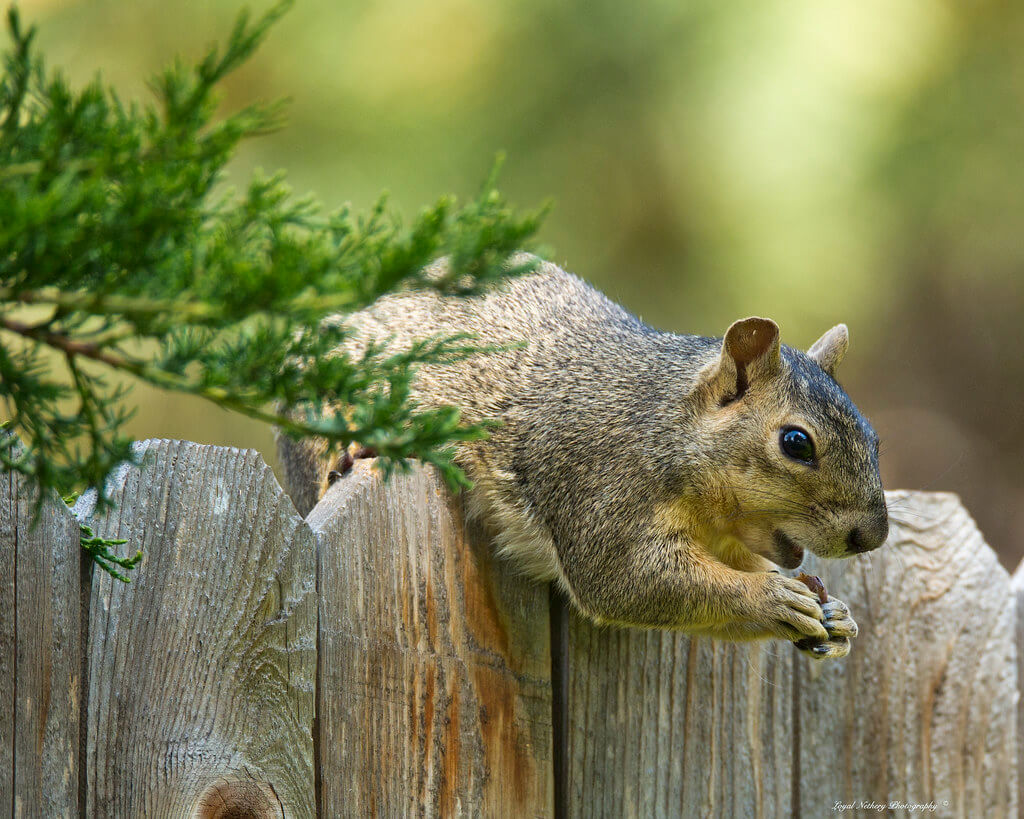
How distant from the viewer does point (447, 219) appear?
1.22m

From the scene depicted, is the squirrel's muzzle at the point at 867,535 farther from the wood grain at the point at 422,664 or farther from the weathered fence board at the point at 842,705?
the wood grain at the point at 422,664

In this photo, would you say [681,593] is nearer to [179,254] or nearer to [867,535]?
[867,535]

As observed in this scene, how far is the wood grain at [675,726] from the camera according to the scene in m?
2.31

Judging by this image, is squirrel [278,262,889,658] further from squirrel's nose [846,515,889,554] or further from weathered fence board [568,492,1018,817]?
weathered fence board [568,492,1018,817]

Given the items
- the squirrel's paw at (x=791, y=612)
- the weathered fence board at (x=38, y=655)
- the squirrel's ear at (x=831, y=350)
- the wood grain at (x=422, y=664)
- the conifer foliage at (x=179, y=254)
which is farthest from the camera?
the squirrel's ear at (x=831, y=350)

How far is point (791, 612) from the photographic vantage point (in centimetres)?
219

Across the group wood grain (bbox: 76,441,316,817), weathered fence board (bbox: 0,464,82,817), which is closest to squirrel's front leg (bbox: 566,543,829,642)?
wood grain (bbox: 76,441,316,817)

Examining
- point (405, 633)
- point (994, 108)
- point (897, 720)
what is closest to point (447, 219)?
point (405, 633)

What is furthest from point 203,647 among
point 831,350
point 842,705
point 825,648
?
point 831,350

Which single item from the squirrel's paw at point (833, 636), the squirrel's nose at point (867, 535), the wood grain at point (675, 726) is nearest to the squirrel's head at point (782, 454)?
the squirrel's nose at point (867, 535)

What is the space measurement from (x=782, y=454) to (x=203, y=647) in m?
1.20

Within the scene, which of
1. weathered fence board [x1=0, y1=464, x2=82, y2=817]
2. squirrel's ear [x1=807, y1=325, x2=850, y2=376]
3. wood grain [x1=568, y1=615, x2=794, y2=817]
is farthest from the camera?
squirrel's ear [x1=807, y1=325, x2=850, y2=376]

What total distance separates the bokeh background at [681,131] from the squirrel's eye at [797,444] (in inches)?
115

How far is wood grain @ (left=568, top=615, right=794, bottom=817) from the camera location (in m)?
2.31
